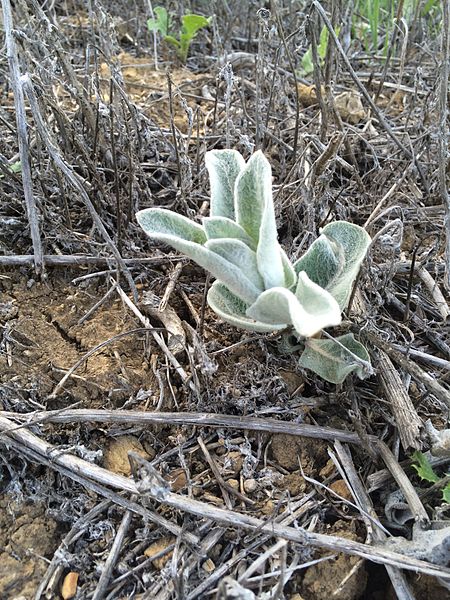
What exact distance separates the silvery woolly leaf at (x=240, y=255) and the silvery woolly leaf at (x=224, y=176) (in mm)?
180

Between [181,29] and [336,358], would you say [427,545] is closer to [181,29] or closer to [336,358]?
[336,358]

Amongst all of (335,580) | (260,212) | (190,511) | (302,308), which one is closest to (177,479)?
(190,511)

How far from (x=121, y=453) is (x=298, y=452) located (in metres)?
0.38

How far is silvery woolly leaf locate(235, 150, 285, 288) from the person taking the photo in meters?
1.13

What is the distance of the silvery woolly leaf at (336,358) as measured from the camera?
122 centimetres

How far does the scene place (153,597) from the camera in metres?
1.06

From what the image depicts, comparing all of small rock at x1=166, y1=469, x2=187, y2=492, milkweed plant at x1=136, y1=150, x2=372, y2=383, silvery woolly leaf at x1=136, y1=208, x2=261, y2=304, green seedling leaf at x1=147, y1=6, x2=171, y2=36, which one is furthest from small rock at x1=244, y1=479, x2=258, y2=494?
green seedling leaf at x1=147, y1=6, x2=171, y2=36

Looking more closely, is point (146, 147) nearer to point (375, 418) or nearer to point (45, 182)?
point (45, 182)

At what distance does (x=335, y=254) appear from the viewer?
1.31 meters

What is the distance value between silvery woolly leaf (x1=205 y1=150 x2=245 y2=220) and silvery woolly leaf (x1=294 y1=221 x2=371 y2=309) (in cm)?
21

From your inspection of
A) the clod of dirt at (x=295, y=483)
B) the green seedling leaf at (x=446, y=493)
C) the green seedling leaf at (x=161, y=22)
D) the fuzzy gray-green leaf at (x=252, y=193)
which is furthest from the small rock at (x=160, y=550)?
the green seedling leaf at (x=161, y=22)

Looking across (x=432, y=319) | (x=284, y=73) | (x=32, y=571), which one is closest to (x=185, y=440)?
(x=32, y=571)

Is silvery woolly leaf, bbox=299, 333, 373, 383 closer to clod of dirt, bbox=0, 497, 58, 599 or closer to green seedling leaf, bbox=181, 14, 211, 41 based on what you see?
clod of dirt, bbox=0, 497, 58, 599

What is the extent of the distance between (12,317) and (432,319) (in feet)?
3.56
